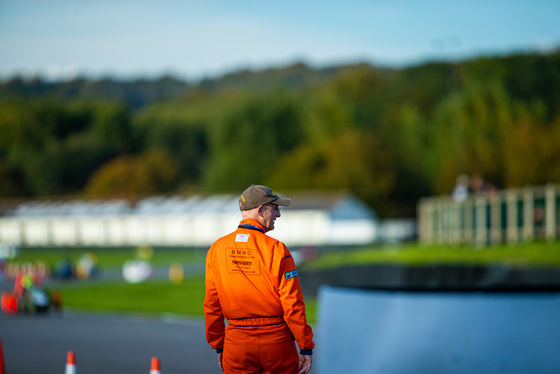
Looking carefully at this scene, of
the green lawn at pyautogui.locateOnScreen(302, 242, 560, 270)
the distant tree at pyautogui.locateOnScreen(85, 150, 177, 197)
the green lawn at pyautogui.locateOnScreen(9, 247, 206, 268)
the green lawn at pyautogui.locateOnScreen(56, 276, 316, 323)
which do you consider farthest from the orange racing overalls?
the distant tree at pyautogui.locateOnScreen(85, 150, 177, 197)

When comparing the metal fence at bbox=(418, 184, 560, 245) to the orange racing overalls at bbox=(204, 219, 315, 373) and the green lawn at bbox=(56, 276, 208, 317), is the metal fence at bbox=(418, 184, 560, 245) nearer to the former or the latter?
the green lawn at bbox=(56, 276, 208, 317)

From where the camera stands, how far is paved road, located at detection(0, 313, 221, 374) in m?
12.5

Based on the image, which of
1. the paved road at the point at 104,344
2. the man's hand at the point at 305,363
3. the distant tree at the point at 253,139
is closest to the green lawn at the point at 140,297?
the paved road at the point at 104,344

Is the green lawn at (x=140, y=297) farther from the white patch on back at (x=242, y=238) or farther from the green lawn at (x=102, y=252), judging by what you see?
the green lawn at (x=102, y=252)

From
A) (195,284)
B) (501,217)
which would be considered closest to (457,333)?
(501,217)

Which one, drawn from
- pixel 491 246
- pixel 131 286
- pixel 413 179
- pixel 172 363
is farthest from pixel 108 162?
pixel 172 363

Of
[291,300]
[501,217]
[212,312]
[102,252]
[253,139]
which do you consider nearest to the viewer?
[291,300]

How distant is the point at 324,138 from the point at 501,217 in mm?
75582

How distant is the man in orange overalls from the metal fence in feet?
70.5

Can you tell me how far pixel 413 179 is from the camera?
95000 millimetres

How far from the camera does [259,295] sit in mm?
5137

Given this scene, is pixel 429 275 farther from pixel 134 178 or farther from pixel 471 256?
pixel 134 178

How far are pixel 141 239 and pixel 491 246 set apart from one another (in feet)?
210

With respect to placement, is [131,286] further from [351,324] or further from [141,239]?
[141,239]
